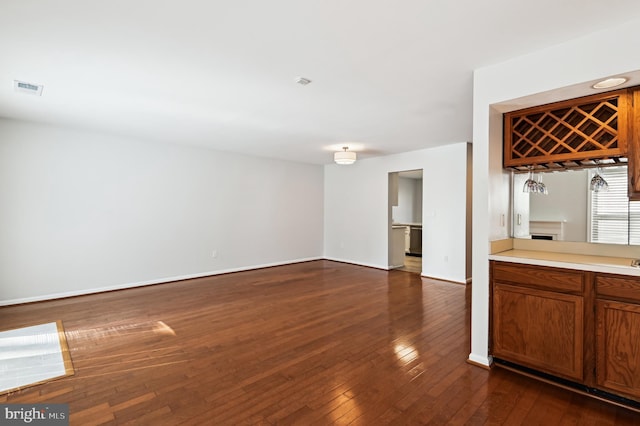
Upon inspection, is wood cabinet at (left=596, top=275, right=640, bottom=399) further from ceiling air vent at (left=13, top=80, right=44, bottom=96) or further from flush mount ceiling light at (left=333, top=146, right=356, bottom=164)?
ceiling air vent at (left=13, top=80, right=44, bottom=96)

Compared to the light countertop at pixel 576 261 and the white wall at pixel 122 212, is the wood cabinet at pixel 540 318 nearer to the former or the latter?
the light countertop at pixel 576 261

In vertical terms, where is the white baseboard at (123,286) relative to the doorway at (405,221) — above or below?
below

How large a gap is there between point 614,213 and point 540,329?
1.10m

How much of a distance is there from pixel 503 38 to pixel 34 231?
19.0 feet

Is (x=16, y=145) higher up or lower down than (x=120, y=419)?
higher up

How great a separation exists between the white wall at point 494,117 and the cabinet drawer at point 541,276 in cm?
12

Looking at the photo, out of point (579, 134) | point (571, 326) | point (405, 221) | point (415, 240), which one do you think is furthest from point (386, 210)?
point (571, 326)

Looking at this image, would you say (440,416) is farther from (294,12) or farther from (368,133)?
(368,133)

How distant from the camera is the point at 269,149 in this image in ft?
19.7

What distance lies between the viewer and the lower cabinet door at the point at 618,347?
1.96 m

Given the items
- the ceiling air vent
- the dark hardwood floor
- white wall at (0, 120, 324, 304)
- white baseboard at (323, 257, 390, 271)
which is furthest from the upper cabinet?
white wall at (0, 120, 324, 304)

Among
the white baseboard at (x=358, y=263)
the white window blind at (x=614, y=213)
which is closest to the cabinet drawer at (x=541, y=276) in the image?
the white window blind at (x=614, y=213)

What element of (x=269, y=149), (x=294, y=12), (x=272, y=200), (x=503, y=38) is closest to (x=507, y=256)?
(x=503, y=38)

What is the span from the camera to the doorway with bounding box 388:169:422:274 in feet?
21.9
